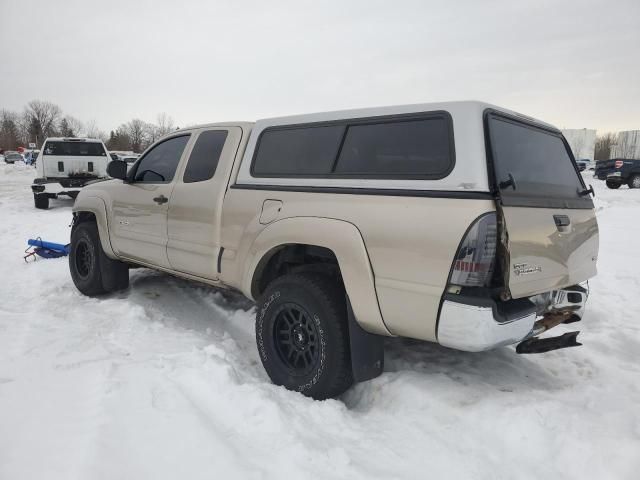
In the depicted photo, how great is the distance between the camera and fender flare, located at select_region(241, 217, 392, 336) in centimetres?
265

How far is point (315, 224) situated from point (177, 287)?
3.26m

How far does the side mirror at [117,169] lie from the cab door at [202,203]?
2.95 ft

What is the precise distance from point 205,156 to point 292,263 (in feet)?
4.35

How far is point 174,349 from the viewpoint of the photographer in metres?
3.58

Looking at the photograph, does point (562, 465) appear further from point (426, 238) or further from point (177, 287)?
point (177, 287)

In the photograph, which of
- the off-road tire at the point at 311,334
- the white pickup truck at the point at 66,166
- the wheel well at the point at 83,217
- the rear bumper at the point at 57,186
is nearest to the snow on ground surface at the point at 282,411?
the off-road tire at the point at 311,334

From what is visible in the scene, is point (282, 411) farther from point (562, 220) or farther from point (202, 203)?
point (562, 220)

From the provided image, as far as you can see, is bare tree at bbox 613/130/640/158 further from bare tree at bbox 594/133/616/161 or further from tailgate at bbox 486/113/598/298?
tailgate at bbox 486/113/598/298

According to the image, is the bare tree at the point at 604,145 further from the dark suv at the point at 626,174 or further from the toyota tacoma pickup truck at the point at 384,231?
the toyota tacoma pickup truck at the point at 384,231

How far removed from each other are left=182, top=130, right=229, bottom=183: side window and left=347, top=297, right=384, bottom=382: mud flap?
6.11 feet

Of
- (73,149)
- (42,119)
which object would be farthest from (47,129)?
(73,149)

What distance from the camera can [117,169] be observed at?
464 centimetres

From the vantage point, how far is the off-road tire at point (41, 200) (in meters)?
13.4

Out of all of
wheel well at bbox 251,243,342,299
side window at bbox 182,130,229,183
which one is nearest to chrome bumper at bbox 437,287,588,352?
wheel well at bbox 251,243,342,299
